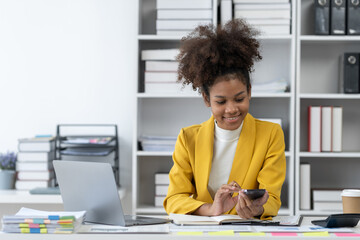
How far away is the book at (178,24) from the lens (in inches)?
120

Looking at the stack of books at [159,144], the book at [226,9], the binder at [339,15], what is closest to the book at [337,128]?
the binder at [339,15]

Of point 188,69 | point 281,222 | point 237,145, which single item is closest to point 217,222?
point 281,222

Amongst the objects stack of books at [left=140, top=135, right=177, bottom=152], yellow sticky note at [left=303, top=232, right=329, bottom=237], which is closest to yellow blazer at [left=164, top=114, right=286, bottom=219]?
yellow sticky note at [left=303, top=232, right=329, bottom=237]

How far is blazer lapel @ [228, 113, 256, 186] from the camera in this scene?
198 cm

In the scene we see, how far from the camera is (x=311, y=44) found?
327cm

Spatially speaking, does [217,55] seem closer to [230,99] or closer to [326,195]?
[230,99]

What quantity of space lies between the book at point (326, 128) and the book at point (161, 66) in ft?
3.01

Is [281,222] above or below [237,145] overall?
below

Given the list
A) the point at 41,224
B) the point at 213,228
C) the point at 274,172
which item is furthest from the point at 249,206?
the point at 41,224

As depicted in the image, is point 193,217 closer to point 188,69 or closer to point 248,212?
point 248,212

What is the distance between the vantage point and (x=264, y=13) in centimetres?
302

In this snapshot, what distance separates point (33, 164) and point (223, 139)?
1470 millimetres

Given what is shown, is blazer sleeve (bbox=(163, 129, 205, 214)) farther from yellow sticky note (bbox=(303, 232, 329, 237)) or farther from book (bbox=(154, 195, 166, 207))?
book (bbox=(154, 195, 166, 207))

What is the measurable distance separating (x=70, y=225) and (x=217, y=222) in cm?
47
